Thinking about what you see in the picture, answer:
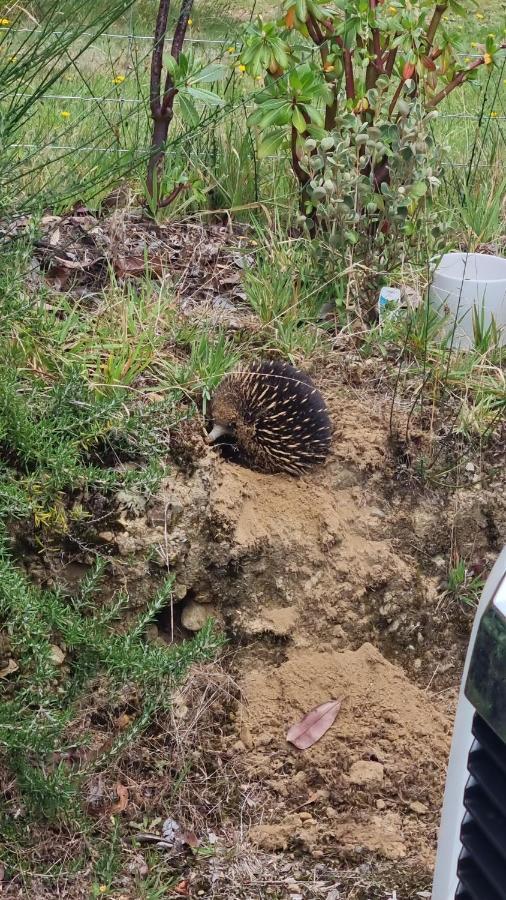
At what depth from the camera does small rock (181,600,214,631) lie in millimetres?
3375

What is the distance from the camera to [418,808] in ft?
10.1

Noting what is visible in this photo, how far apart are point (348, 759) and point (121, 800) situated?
29.2 inches

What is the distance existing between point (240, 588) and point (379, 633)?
1.88 feet

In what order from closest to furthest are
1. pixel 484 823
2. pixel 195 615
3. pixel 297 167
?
pixel 484 823 < pixel 195 615 < pixel 297 167

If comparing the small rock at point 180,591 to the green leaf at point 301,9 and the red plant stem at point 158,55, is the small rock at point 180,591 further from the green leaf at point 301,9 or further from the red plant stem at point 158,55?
the green leaf at point 301,9

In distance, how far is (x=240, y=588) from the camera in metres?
3.39

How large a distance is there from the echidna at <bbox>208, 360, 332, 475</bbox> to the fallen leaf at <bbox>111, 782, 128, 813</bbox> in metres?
1.23

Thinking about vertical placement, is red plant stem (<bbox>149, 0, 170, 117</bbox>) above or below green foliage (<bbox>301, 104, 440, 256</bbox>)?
above

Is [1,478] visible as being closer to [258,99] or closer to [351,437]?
[351,437]

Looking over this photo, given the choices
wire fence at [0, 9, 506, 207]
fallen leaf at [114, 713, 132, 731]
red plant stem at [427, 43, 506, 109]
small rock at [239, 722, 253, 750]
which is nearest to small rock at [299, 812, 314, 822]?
small rock at [239, 722, 253, 750]

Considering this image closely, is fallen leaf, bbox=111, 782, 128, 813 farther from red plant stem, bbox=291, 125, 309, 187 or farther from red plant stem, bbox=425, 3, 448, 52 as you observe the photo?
red plant stem, bbox=425, 3, 448, 52

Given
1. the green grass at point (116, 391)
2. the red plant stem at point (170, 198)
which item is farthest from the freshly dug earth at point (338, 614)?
the red plant stem at point (170, 198)

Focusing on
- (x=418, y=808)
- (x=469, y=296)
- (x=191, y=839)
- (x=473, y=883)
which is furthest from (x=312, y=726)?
(x=469, y=296)

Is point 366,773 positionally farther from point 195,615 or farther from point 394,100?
point 394,100
